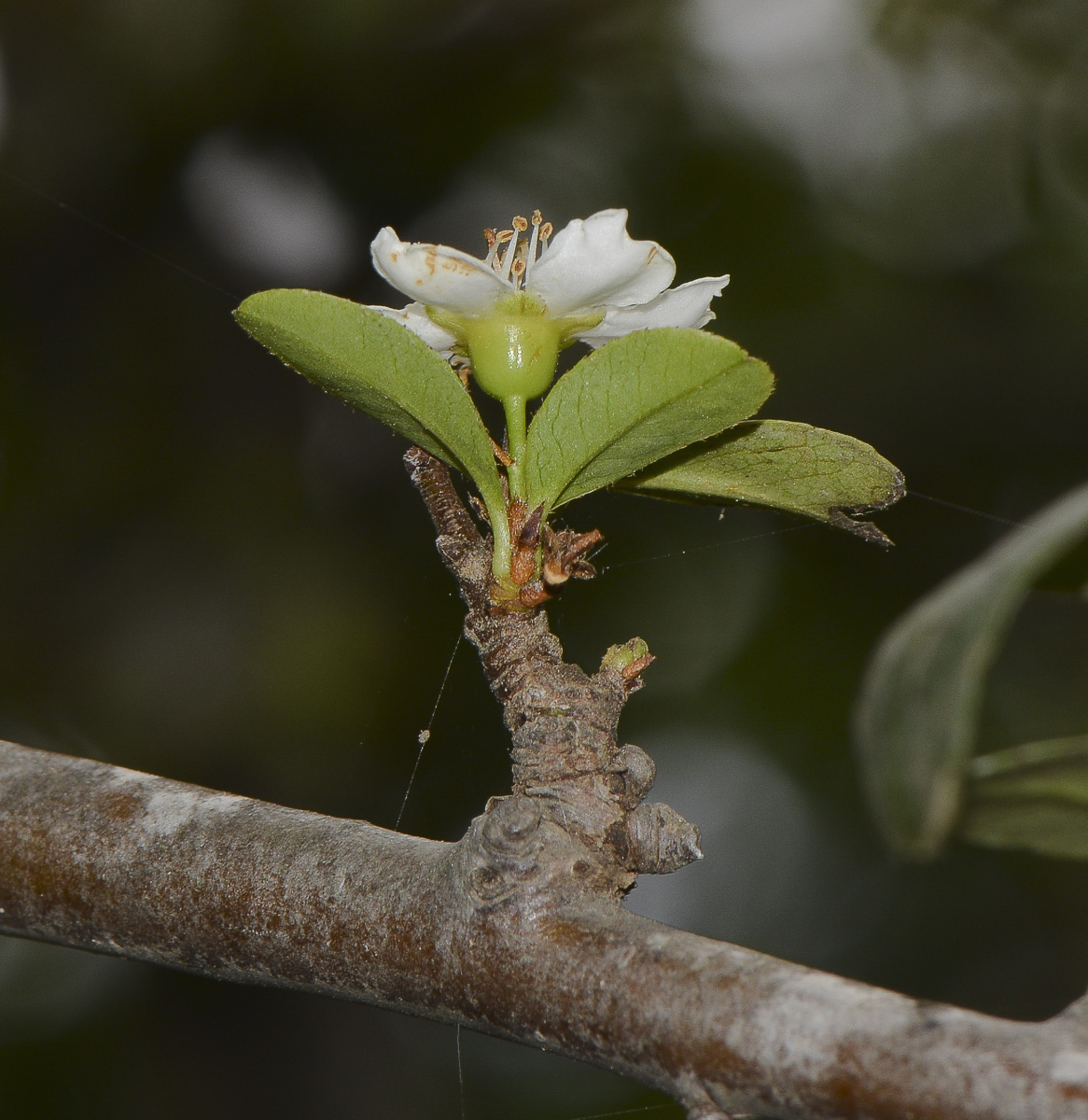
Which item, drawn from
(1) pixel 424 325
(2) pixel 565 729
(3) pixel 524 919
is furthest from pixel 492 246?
(3) pixel 524 919

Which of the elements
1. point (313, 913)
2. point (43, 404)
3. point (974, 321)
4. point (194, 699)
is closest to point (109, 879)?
point (313, 913)

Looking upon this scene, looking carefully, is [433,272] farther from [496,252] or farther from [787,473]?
[787,473]

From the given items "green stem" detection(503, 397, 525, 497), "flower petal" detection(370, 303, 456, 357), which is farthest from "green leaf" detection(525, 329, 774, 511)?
"flower petal" detection(370, 303, 456, 357)

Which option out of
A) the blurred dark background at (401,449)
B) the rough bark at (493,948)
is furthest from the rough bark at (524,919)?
the blurred dark background at (401,449)

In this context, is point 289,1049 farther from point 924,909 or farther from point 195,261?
point 195,261

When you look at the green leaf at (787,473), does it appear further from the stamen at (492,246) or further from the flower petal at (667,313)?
the stamen at (492,246)

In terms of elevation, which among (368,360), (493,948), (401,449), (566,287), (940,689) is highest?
(401,449)

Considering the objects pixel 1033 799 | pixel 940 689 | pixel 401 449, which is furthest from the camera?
pixel 401 449
